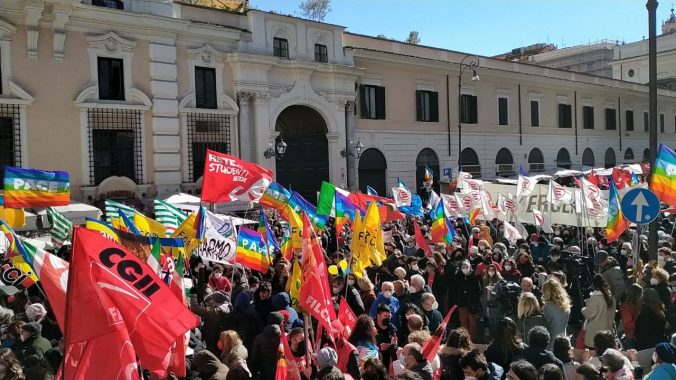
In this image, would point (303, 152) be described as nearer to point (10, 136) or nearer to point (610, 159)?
point (10, 136)

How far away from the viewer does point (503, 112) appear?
36219 mm

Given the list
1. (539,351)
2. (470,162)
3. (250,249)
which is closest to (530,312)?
(539,351)

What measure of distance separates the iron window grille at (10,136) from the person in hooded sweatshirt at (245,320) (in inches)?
567

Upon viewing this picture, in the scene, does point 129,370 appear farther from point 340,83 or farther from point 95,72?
point 340,83

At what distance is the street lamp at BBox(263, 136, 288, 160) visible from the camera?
937 inches

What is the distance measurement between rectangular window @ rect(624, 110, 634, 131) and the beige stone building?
492 inches

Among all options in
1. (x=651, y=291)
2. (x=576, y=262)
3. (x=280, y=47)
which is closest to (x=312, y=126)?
(x=280, y=47)

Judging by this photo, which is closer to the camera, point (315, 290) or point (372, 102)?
point (315, 290)

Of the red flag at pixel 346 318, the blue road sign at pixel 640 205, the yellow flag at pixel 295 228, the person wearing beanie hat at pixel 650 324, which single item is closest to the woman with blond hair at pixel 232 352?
the red flag at pixel 346 318

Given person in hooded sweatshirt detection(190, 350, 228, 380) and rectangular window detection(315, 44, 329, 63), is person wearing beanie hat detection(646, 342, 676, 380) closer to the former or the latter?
person in hooded sweatshirt detection(190, 350, 228, 380)

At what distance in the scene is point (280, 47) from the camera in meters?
26.0

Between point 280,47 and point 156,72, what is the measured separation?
5.48 metres

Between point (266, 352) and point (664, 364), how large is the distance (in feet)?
12.8

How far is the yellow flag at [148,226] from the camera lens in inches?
490
